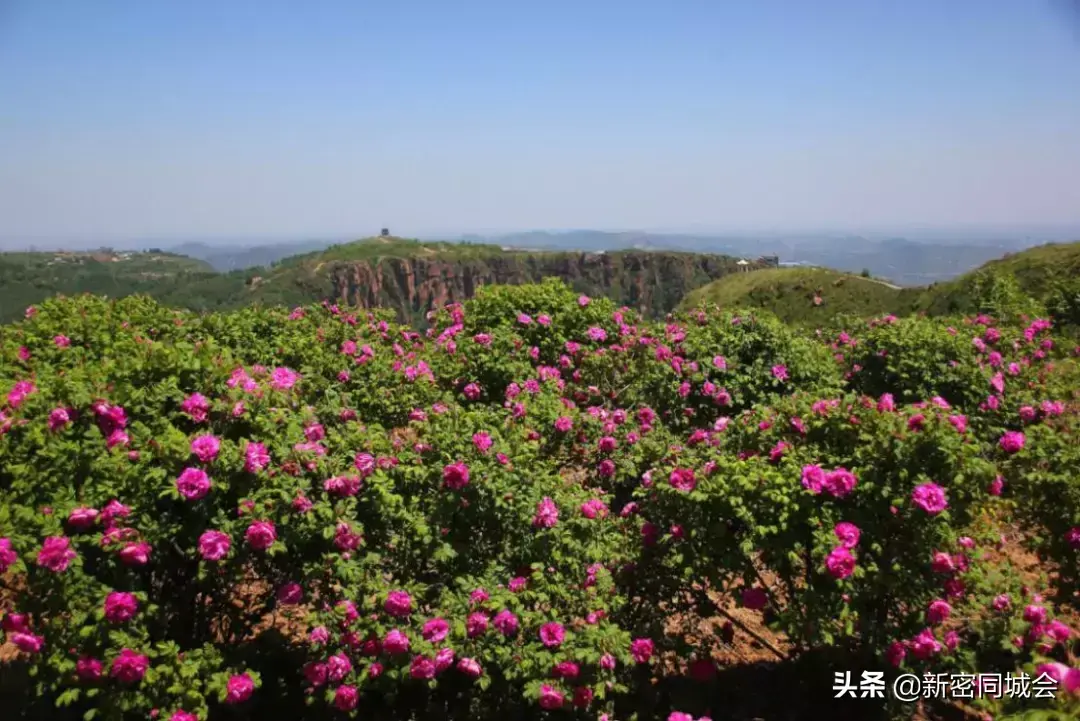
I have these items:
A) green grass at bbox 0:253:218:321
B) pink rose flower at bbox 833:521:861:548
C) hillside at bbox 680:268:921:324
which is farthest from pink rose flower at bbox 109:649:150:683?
green grass at bbox 0:253:218:321

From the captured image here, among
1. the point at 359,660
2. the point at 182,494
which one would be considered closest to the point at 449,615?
the point at 359,660

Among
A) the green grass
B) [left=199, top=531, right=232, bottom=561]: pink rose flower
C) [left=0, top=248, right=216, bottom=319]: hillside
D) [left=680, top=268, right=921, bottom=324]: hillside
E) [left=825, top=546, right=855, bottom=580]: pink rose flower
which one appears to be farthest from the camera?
[left=0, top=248, right=216, bottom=319]: hillside

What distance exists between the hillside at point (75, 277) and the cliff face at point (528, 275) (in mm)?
37314

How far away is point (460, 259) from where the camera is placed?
18050 centimetres

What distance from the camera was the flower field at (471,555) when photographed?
3.47 metres

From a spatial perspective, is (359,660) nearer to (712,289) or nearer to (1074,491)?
(1074,491)

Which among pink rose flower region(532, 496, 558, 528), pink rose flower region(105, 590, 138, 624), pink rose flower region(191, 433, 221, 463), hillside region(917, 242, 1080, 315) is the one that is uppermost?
hillside region(917, 242, 1080, 315)

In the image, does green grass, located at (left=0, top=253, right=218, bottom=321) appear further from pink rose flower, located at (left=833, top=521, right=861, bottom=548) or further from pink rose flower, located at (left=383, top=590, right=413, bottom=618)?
pink rose flower, located at (left=833, top=521, right=861, bottom=548)

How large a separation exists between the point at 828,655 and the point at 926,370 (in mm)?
3867

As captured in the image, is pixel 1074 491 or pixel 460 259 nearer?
pixel 1074 491

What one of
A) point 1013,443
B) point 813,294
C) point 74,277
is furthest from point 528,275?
point 1013,443

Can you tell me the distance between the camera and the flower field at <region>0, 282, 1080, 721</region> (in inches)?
137

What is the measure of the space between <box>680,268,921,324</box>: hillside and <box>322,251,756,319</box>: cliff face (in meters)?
87.1

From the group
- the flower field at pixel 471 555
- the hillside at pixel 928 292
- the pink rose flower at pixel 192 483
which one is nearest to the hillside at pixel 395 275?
the hillside at pixel 928 292
